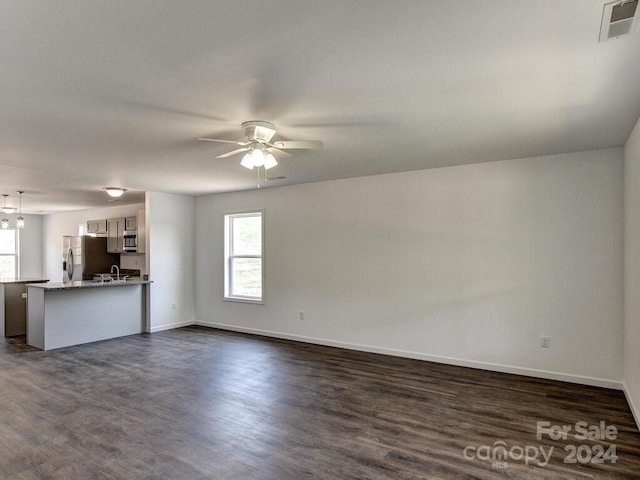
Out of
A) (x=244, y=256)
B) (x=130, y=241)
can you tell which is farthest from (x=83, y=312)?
(x=244, y=256)

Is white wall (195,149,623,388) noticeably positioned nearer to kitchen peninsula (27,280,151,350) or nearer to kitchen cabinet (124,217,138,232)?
kitchen peninsula (27,280,151,350)

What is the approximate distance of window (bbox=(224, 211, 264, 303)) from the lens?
660cm

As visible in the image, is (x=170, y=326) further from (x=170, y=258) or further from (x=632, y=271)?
(x=632, y=271)

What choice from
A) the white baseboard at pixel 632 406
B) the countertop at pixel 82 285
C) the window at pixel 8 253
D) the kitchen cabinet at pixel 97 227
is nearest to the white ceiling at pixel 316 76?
the countertop at pixel 82 285

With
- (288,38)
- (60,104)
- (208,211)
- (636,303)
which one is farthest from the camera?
(208,211)

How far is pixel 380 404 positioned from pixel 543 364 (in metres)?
2.07

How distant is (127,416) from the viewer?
10.6 feet

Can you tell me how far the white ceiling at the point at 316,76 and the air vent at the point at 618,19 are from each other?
44 mm

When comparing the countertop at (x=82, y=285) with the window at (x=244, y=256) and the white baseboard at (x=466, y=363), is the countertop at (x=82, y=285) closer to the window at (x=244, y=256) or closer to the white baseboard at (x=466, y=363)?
the window at (x=244, y=256)

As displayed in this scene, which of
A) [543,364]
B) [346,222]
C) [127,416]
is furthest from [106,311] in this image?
[543,364]

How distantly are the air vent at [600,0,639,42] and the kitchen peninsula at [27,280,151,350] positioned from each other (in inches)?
260

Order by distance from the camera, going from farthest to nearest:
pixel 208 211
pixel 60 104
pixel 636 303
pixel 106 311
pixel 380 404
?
pixel 208 211 → pixel 106 311 → pixel 380 404 → pixel 636 303 → pixel 60 104

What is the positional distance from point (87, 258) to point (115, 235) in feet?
2.55

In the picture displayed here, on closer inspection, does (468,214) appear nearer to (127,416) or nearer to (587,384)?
(587,384)
